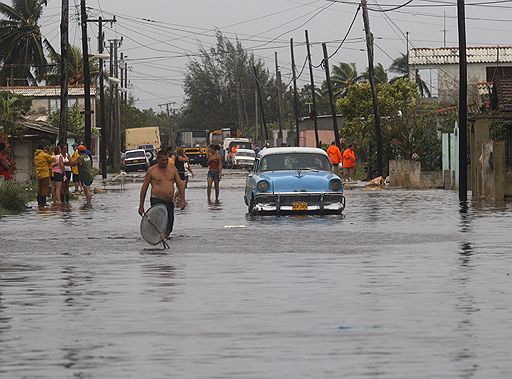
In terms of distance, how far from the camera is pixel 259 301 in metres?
15.8

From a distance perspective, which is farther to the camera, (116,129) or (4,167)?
(116,129)

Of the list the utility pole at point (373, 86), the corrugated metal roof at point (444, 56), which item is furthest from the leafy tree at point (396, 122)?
the corrugated metal roof at point (444, 56)

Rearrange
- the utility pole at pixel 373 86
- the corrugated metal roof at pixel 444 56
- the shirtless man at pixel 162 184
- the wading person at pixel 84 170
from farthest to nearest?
the corrugated metal roof at pixel 444 56
the utility pole at pixel 373 86
the wading person at pixel 84 170
the shirtless man at pixel 162 184

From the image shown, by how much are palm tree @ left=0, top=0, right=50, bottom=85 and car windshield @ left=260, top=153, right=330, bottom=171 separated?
7250cm

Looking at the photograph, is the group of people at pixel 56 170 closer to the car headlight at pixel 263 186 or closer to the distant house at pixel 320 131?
the car headlight at pixel 263 186

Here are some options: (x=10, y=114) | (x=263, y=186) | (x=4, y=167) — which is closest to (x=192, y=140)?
(x=10, y=114)

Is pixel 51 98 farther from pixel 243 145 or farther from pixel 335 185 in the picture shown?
pixel 335 185

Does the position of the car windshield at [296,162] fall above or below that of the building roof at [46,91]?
below

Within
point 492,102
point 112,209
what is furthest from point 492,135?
point 112,209

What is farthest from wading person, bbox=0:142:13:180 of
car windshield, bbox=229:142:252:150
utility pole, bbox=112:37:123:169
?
car windshield, bbox=229:142:252:150

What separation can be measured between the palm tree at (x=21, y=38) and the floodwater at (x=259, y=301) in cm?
7710

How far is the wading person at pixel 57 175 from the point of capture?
41.0 m

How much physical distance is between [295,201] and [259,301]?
55.3 ft

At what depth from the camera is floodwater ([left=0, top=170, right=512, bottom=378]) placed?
1130cm
